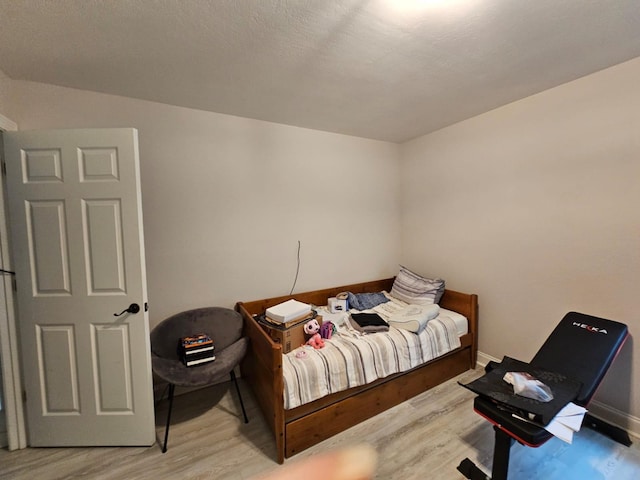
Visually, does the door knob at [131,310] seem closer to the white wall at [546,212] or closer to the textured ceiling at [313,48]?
the textured ceiling at [313,48]

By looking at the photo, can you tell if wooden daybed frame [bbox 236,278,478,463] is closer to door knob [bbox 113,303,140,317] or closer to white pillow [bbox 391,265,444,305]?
white pillow [bbox 391,265,444,305]

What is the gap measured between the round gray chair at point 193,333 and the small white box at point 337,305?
939mm

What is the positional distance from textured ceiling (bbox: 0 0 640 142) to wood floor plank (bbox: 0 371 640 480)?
2.51m

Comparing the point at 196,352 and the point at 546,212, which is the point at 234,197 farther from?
the point at 546,212

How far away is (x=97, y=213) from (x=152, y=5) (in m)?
1.24

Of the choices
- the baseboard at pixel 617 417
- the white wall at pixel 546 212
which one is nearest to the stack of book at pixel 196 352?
the white wall at pixel 546 212

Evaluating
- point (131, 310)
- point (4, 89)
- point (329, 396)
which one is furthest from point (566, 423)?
point (4, 89)

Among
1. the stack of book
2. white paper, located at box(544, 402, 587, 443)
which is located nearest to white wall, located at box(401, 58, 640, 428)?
white paper, located at box(544, 402, 587, 443)


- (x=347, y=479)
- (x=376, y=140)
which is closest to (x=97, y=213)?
(x=347, y=479)

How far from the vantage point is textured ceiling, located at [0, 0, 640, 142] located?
4.23 feet

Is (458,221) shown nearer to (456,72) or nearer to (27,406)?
(456,72)

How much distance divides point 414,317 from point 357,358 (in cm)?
72

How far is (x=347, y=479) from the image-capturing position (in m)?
0.72

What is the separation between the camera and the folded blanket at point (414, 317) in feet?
7.37
